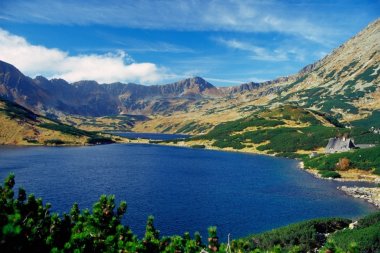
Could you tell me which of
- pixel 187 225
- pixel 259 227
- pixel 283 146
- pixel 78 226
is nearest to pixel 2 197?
pixel 78 226

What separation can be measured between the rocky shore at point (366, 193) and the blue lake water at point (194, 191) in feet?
9.86

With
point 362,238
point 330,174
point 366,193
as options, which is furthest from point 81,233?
point 330,174

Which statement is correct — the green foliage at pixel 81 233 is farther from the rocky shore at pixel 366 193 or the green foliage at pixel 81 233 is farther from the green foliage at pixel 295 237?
the rocky shore at pixel 366 193

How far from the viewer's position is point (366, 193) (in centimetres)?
10050

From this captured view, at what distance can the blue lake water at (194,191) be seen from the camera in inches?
3012

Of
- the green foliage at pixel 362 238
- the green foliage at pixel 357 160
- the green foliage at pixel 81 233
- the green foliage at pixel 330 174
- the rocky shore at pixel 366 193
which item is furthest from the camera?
the green foliage at pixel 357 160

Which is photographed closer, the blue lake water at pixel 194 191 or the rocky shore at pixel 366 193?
the blue lake water at pixel 194 191

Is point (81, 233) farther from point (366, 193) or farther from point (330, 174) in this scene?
point (330, 174)

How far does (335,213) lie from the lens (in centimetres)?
8175

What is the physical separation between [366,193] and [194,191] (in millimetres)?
43186

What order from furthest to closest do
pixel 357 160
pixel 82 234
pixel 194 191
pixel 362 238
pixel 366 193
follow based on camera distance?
pixel 357 160 → pixel 194 191 → pixel 366 193 → pixel 362 238 → pixel 82 234

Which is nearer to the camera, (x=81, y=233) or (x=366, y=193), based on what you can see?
(x=81, y=233)

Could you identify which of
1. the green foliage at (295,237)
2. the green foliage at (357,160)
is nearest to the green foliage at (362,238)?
the green foliage at (295,237)

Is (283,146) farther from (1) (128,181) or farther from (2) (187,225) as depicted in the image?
(2) (187,225)
